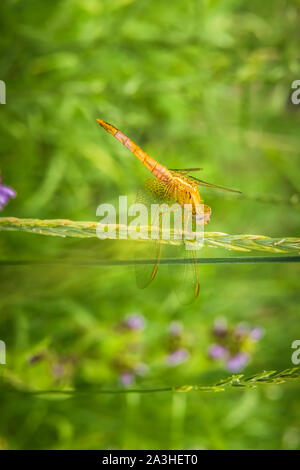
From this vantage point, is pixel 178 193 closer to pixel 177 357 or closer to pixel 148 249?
pixel 148 249

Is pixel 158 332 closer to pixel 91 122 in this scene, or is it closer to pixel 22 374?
pixel 22 374

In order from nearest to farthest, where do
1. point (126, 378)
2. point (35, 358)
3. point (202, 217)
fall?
1. point (202, 217)
2. point (35, 358)
3. point (126, 378)

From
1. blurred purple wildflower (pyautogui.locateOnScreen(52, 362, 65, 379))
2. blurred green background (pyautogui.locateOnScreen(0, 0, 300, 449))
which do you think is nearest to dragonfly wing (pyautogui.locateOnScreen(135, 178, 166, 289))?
blurred green background (pyautogui.locateOnScreen(0, 0, 300, 449))

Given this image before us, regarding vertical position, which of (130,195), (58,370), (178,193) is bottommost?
(58,370)

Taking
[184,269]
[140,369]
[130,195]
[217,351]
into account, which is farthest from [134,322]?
[184,269]

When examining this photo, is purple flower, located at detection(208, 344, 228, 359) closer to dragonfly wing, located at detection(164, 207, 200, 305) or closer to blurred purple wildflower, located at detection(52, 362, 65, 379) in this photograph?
blurred purple wildflower, located at detection(52, 362, 65, 379)

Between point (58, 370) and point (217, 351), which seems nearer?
point (58, 370)

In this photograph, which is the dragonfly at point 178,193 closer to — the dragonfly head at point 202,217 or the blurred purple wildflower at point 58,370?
the dragonfly head at point 202,217
